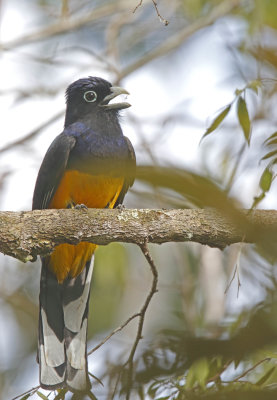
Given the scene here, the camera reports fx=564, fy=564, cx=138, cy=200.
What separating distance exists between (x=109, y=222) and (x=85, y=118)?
1733 millimetres

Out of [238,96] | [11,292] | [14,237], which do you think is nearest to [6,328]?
[11,292]

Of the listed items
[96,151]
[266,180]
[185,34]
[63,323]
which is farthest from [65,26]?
[266,180]

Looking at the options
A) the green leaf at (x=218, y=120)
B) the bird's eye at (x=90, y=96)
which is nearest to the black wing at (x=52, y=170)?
the bird's eye at (x=90, y=96)

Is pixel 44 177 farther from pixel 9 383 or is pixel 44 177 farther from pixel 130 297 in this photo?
pixel 130 297

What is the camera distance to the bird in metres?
4.28

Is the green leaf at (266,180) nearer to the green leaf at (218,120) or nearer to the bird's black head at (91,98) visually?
the green leaf at (218,120)

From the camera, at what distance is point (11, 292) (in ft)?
21.4

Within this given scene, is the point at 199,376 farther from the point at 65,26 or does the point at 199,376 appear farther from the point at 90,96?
the point at 65,26

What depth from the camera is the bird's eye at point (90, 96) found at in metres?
5.02

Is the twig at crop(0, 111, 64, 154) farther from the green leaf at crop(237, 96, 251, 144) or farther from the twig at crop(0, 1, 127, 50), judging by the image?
the green leaf at crop(237, 96, 251, 144)

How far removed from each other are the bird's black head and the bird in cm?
3

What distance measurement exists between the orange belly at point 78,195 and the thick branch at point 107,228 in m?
0.87

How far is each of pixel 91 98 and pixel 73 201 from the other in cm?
114

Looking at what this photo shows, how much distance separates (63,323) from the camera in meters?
4.53
